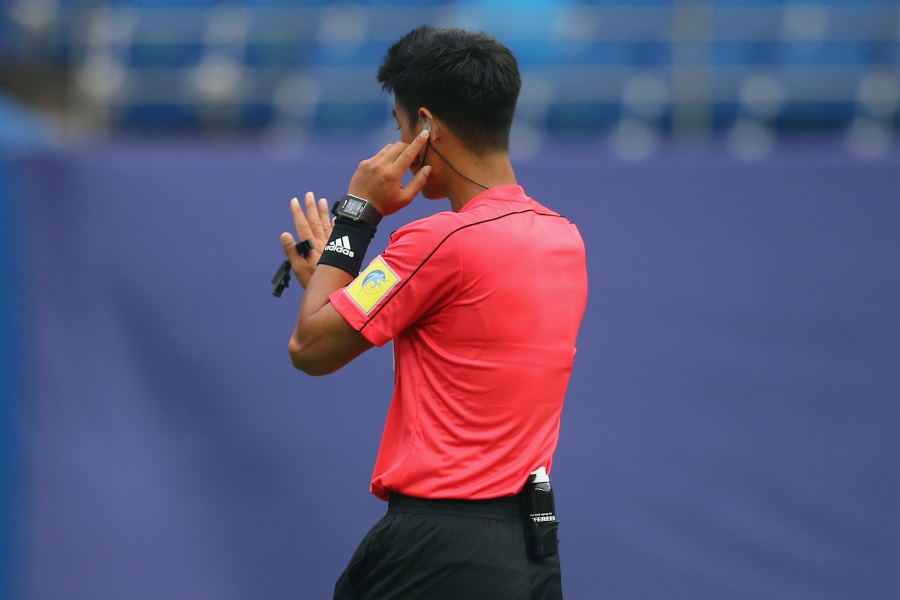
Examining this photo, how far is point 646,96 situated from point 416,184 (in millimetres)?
3381

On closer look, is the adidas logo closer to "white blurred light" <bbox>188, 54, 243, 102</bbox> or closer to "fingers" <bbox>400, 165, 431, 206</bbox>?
"fingers" <bbox>400, 165, 431, 206</bbox>

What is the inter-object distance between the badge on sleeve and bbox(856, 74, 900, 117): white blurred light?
3963 mm

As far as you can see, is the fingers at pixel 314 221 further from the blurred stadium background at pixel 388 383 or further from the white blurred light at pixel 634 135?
the white blurred light at pixel 634 135

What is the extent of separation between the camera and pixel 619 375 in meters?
4.00

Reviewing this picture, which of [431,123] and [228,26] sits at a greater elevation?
[228,26]

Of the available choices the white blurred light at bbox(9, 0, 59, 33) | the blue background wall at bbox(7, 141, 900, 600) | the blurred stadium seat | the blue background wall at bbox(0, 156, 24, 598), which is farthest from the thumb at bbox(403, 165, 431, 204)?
the white blurred light at bbox(9, 0, 59, 33)

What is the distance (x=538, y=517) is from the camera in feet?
6.62

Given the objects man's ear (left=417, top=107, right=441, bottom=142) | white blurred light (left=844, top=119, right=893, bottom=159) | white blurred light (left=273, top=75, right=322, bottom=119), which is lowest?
man's ear (left=417, top=107, right=441, bottom=142)

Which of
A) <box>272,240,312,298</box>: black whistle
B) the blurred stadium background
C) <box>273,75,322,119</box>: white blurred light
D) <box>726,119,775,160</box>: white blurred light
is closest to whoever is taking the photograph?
<box>272,240,312,298</box>: black whistle

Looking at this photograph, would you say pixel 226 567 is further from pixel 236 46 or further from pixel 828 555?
pixel 236 46

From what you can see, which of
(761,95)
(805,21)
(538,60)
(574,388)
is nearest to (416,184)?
(574,388)

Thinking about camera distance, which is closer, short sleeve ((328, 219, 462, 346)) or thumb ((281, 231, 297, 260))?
short sleeve ((328, 219, 462, 346))

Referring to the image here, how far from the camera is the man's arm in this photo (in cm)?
196

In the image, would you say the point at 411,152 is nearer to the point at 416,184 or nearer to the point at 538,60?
the point at 416,184
